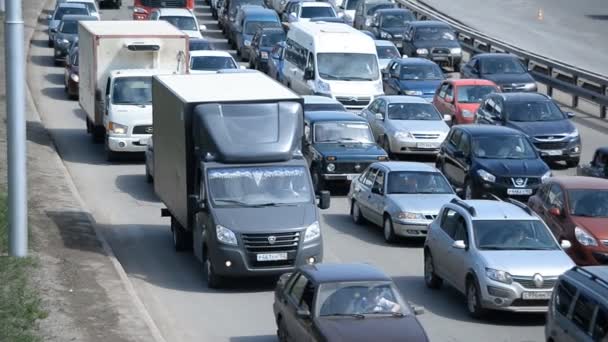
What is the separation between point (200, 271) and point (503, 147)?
842cm

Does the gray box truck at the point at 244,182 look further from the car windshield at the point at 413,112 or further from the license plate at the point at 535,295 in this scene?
the car windshield at the point at 413,112

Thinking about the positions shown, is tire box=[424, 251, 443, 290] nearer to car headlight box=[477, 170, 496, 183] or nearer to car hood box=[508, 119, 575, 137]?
car headlight box=[477, 170, 496, 183]

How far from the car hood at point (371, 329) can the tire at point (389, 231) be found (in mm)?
8576

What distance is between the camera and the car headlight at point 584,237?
22.2 m

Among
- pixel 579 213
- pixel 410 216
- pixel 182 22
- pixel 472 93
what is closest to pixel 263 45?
pixel 182 22

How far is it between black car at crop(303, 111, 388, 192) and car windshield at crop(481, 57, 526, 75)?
10.7 metres

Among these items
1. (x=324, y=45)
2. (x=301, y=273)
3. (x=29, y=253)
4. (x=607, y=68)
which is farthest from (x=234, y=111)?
(x=607, y=68)

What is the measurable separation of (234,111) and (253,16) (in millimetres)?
30414

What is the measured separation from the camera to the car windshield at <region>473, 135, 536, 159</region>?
2847 centimetres

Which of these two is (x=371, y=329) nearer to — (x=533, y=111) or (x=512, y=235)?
(x=512, y=235)

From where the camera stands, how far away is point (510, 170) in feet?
91.2

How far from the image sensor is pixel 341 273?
1670 cm

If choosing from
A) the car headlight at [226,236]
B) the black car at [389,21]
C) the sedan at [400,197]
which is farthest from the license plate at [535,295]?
the black car at [389,21]

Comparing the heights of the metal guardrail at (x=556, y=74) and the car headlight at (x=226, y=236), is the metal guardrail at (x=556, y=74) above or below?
below
